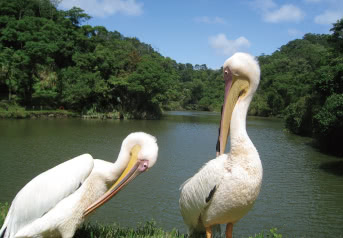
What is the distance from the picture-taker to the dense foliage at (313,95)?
15.4 metres

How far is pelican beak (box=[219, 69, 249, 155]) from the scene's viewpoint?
3498mm

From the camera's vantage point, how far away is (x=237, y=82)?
11.5 ft

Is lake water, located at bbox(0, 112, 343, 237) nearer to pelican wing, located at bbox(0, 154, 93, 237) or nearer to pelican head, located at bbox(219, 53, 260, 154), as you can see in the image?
pelican wing, located at bbox(0, 154, 93, 237)

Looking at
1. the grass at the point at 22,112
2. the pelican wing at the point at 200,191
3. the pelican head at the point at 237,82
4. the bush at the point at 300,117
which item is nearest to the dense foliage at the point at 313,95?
the bush at the point at 300,117

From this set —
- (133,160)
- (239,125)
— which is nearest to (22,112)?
(133,160)

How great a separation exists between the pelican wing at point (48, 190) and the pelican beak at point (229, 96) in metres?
1.52

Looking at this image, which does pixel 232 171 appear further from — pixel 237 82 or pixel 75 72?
pixel 75 72

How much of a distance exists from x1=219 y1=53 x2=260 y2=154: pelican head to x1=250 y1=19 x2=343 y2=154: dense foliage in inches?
501

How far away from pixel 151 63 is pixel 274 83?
95.2ft

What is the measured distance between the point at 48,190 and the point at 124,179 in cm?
82

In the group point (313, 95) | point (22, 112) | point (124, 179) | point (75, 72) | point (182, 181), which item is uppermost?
point (75, 72)

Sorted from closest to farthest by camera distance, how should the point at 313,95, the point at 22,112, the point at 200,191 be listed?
the point at 200,191 < the point at 313,95 < the point at 22,112

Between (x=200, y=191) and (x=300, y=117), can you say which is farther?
(x=300, y=117)

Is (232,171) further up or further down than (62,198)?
further up
